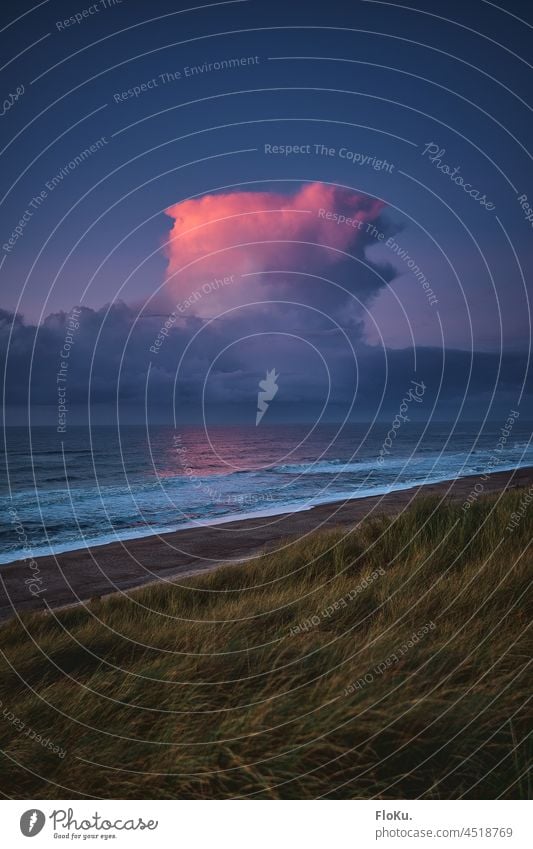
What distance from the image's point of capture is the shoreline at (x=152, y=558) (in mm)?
10398

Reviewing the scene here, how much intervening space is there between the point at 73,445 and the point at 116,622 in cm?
6781

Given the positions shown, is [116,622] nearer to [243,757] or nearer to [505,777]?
[243,757]

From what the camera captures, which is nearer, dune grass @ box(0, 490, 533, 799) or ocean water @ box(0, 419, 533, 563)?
dune grass @ box(0, 490, 533, 799)

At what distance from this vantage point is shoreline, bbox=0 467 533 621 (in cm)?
1040
